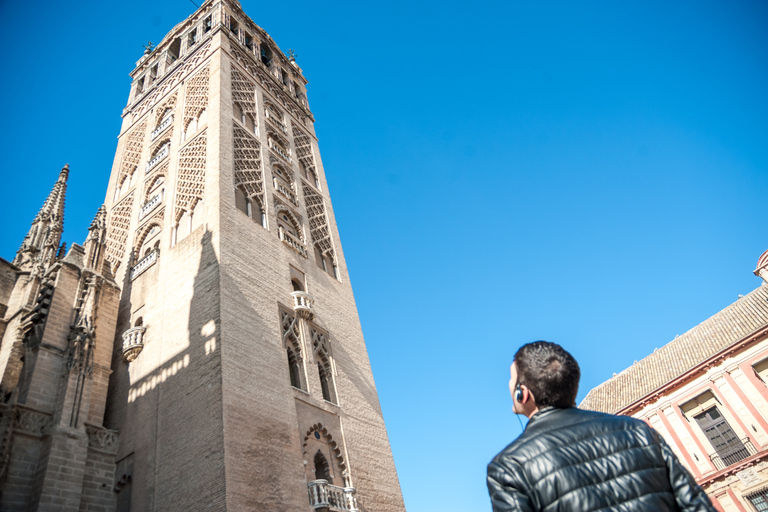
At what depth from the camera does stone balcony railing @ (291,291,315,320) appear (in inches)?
518

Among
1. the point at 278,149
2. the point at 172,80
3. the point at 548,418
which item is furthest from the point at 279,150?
the point at 548,418

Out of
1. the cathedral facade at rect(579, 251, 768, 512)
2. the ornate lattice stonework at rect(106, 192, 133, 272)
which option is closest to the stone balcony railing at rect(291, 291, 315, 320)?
the ornate lattice stonework at rect(106, 192, 133, 272)

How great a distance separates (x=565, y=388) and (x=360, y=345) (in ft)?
45.2

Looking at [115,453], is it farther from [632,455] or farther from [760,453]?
[760,453]

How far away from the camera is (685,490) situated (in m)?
1.70

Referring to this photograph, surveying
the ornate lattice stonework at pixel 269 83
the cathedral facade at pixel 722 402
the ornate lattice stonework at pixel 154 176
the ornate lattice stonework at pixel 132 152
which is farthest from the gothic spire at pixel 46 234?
the cathedral facade at pixel 722 402

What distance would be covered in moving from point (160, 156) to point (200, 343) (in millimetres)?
9502

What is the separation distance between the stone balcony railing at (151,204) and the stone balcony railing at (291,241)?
396 cm

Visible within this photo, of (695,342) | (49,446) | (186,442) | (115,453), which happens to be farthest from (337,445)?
(695,342)

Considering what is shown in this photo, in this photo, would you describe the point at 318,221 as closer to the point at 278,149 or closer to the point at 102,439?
the point at 278,149

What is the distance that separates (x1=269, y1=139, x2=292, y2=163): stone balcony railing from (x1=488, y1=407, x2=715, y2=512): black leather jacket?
17690mm

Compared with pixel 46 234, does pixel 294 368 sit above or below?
below

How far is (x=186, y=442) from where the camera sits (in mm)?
9594

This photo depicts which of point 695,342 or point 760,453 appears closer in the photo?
point 760,453
